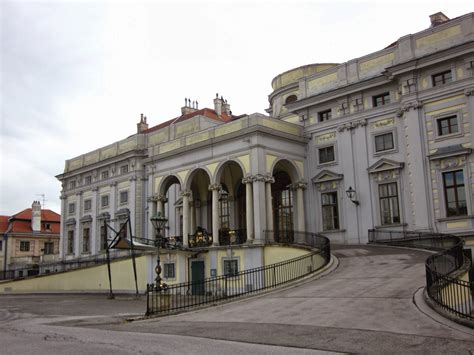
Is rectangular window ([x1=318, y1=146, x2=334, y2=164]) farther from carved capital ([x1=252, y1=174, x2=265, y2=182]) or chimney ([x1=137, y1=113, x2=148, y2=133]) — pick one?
chimney ([x1=137, y1=113, x2=148, y2=133])

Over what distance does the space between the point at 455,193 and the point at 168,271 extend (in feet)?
52.6

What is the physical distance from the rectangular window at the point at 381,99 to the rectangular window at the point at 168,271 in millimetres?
14748

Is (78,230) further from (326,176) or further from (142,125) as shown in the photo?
(326,176)

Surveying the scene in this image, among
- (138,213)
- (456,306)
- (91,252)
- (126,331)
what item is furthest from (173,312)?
(91,252)

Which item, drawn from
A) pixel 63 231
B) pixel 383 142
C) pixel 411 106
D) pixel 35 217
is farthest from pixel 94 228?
pixel 411 106

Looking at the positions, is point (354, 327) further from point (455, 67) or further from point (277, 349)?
point (455, 67)

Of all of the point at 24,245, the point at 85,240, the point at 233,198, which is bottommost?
the point at 24,245

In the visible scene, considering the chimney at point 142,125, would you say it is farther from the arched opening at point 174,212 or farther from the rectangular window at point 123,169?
Answer: the arched opening at point 174,212

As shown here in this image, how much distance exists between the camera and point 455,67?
2539cm

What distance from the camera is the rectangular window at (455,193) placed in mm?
24562

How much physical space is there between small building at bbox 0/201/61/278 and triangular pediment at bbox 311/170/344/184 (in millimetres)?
36665

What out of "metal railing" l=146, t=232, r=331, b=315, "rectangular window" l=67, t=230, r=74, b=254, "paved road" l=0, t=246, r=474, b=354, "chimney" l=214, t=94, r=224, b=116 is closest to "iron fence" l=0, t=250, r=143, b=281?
"rectangular window" l=67, t=230, r=74, b=254

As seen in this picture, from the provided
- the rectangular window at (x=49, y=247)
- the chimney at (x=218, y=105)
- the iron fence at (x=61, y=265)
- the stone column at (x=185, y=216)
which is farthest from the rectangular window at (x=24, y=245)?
the stone column at (x=185, y=216)

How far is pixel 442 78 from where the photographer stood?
26.1 metres
